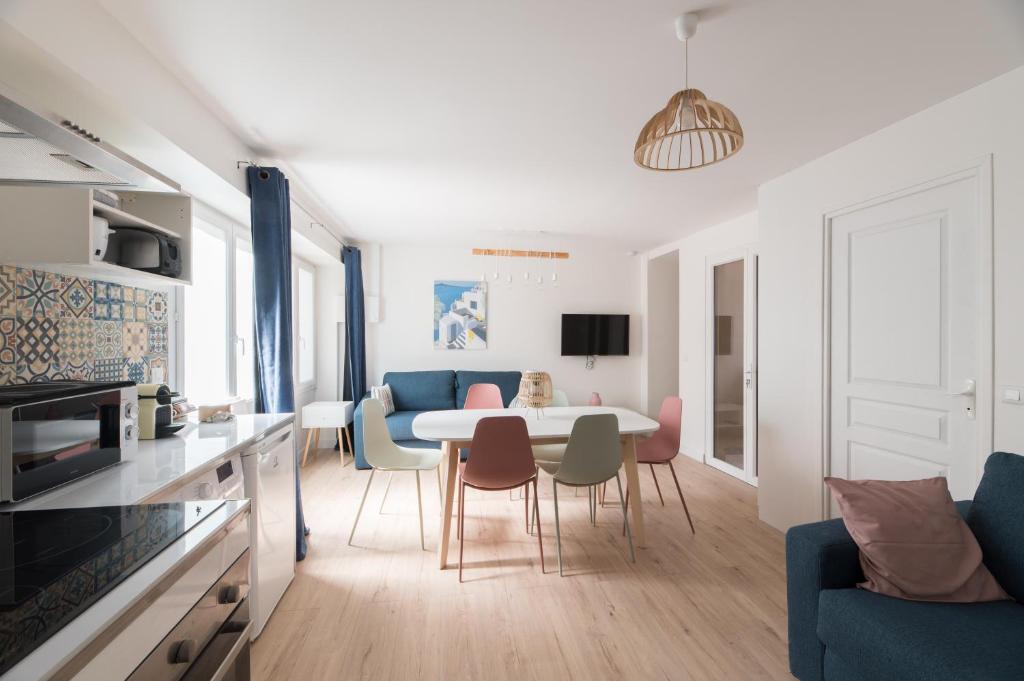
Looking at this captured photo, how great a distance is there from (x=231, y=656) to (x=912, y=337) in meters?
3.12

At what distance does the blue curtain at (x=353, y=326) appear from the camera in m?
5.03

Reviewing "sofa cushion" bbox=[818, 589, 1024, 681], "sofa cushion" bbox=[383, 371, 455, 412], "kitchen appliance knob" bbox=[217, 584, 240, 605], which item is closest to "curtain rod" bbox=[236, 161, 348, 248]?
"sofa cushion" bbox=[383, 371, 455, 412]

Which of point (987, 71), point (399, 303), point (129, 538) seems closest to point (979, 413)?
point (987, 71)

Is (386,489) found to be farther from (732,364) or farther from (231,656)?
(732,364)

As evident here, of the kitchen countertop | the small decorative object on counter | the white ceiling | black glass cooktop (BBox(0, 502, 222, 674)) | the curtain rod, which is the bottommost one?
the kitchen countertop

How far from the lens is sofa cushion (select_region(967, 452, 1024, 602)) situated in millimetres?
1511

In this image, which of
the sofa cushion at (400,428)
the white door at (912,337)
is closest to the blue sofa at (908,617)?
the white door at (912,337)

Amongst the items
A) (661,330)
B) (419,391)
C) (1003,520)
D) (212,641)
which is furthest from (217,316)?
(661,330)

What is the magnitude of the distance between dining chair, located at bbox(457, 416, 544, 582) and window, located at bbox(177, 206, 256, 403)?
184 centimetres

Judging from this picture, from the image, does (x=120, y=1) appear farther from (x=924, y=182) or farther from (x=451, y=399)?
(x=451, y=399)

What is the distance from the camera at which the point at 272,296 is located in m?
2.63

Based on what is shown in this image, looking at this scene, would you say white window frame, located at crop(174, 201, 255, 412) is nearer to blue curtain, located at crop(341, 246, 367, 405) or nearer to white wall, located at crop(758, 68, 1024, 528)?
blue curtain, located at crop(341, 246, 367, 405)

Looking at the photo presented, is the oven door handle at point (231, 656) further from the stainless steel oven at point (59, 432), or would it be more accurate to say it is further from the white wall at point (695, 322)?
the white wall at point (695, 322)

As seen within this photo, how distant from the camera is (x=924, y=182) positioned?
2.24 meters
